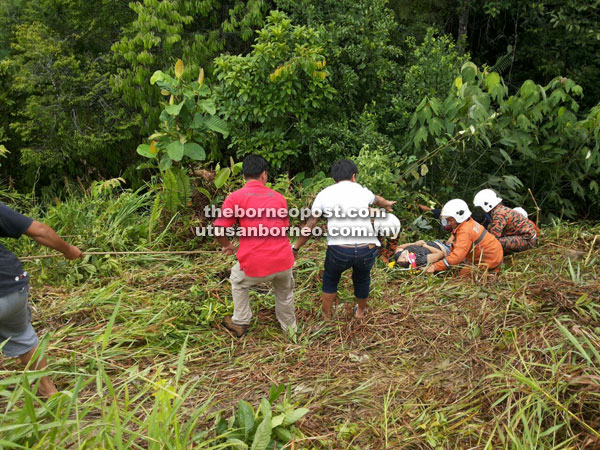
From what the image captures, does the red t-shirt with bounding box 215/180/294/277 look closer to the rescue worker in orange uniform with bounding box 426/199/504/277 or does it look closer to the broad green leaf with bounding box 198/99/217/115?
the broad green leaf with bounding box 198/99/217/115

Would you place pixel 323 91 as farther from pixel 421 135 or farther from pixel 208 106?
pixel 208 106

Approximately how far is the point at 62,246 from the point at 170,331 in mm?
1081

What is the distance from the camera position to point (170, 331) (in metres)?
3.47

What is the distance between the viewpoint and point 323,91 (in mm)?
5949

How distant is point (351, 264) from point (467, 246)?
62.8 inches

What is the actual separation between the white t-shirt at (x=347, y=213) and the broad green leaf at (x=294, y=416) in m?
1.31

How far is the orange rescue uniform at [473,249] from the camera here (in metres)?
4.43

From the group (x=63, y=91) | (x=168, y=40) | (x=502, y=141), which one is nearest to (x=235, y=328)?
(x=502, y=141)

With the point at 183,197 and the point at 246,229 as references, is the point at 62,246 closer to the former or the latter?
the point at 246,229

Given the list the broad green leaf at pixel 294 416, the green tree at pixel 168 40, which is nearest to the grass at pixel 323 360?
the broad green leaf at pixel 294 416

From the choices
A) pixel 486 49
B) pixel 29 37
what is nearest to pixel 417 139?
pixel 486 49

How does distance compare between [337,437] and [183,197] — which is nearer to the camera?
[337,437]

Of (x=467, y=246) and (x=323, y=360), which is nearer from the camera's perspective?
(x=323, y=360)

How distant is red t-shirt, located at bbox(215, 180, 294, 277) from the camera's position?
10.6ft
